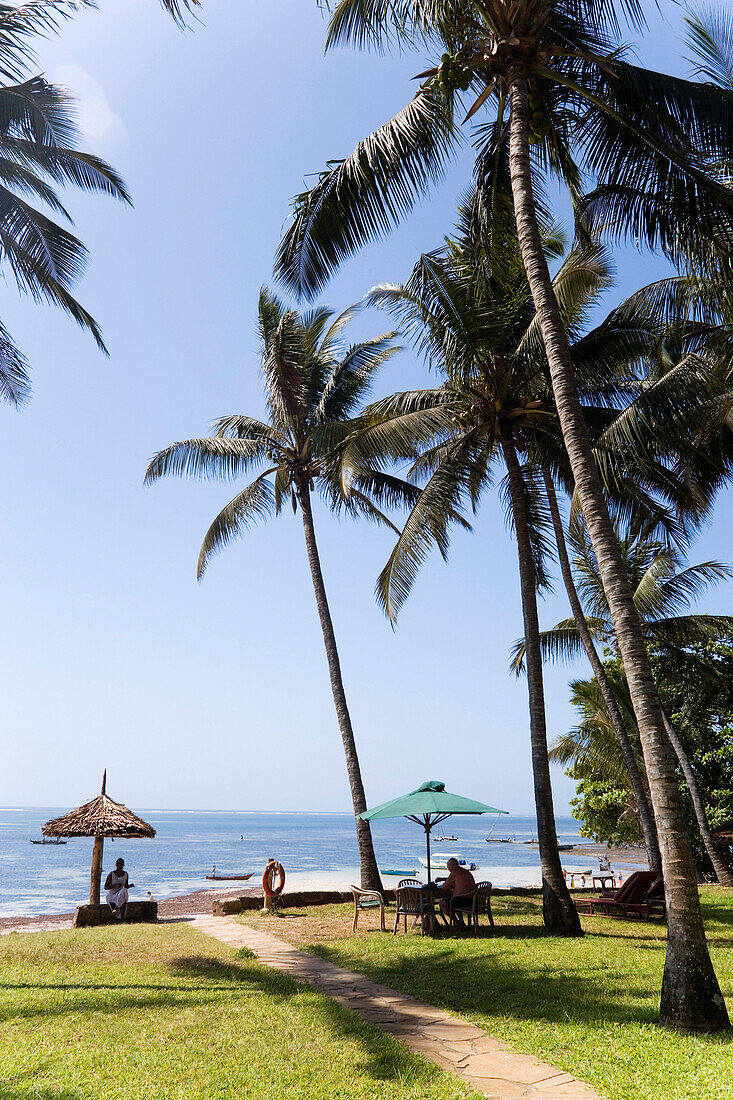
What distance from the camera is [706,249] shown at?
8758mm

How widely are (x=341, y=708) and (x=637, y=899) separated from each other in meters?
6.46

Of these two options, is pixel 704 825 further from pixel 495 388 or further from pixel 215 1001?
pixel 215 1001

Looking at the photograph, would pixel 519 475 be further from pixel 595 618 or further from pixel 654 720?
pixel 595 618

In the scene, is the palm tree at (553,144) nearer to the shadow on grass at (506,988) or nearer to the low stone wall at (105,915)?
the shadow on grass at (506,988)

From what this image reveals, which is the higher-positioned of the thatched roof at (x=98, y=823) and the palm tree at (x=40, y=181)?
the palm tree at (x=40, y=181)

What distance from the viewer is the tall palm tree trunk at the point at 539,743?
1069 cm

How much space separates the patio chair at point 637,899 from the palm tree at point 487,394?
242 centimetres

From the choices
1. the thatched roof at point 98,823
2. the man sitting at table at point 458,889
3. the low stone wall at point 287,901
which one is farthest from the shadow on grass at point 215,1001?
the thatched roof at point 98,823

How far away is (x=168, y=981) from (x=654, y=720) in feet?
19.3

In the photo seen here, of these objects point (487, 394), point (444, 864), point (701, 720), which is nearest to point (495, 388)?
point (487, 394)

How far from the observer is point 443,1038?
19.3 feet

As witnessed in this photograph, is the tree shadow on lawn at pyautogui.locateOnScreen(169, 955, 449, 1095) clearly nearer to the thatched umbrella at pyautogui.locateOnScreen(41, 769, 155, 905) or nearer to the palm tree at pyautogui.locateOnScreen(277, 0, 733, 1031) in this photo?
the palm tree at pyautogui.locateOnScreen(277, 0, 733, 1031)

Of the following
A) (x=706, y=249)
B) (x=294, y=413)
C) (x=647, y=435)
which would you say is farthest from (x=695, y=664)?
(x=706, y=249)

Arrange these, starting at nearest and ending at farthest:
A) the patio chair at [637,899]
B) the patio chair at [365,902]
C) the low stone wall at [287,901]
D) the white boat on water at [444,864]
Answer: the patio chair at [365,902] < the patio chair at [637,899] < the low stone wall at [287,901] < the white boat on water at [444,864]
